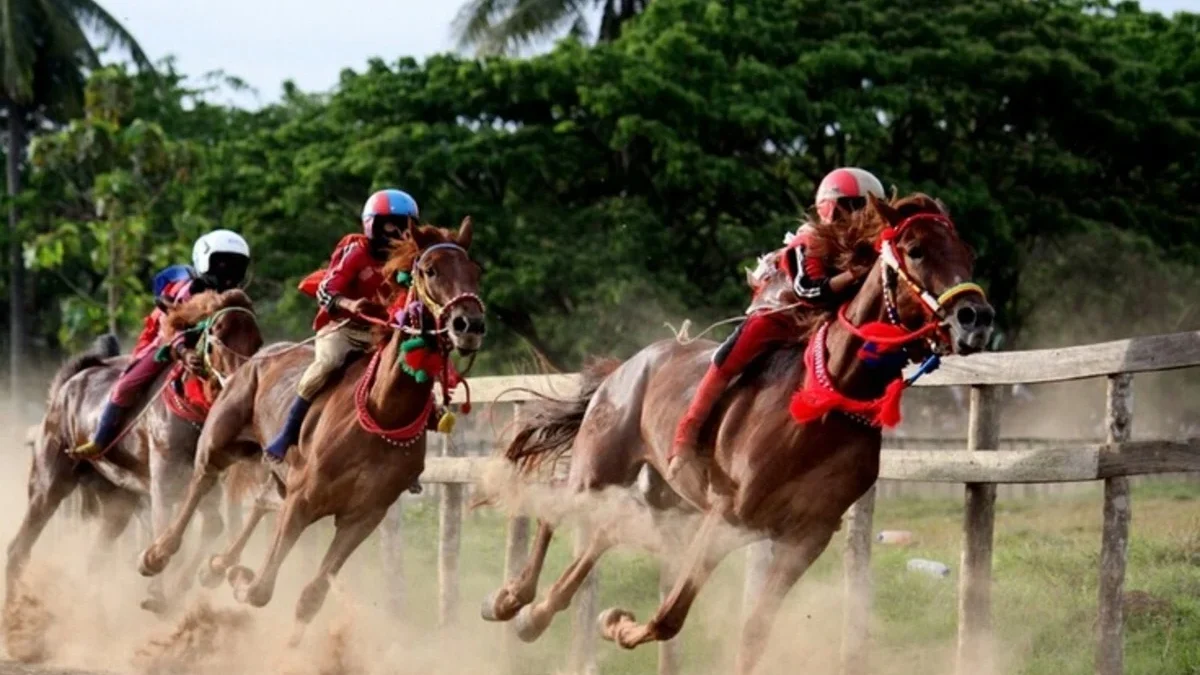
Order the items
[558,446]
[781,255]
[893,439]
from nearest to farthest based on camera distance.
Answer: [781,255] < [558,446] < [893,439]

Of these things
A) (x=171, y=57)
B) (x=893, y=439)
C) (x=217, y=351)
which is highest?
(x=171, y=57)

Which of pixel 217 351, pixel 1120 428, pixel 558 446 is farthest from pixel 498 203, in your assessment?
pixel 1120 428

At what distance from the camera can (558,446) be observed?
10.6 meters

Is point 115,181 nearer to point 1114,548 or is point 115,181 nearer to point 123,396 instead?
point 123,396

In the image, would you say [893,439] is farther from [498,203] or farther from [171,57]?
[171,57]

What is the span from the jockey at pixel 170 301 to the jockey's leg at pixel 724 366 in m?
5.12

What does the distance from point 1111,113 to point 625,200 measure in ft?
28.4

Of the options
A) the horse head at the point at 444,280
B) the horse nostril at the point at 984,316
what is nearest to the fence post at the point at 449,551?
the horse head at the point at 444,280

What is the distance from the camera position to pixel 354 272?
11.2 meters

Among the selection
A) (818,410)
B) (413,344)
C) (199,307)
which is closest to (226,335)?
(199,307)

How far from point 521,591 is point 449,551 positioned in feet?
7.89

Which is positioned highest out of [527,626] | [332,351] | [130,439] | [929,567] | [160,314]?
[160,314]

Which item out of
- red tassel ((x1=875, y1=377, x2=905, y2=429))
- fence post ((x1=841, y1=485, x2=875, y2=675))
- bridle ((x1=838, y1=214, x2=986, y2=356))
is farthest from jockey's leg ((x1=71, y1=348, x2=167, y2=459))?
red tassel ((x1=875, y1=377, x2=905, y2=429))

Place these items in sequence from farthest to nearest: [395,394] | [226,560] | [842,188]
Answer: [226,560] < [395,394] < [842,188]
